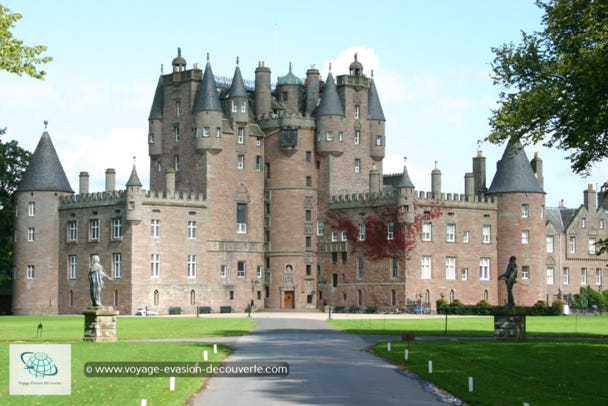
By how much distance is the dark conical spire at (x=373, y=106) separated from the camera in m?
96.2

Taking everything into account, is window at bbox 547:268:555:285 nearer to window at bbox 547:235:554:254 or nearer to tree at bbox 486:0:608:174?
window at bbox 547:235:554:254

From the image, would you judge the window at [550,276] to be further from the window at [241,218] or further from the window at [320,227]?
the window at [241,218]

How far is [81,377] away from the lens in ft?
101

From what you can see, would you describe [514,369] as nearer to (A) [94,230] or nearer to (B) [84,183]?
(A) [94,230]

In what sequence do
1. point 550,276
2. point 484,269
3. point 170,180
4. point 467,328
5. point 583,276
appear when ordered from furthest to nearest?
point 583,276 → point 550,276 → point 484,269 → point 170,180 → point 467,328

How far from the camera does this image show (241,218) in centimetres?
9162

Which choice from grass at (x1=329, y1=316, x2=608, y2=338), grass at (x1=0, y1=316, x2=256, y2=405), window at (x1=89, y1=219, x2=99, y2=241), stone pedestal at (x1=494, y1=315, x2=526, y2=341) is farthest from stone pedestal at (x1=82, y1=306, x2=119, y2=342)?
window at (x1=89, y1=219, x2=99, y2=241)

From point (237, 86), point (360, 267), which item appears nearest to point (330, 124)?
point (237, 86)

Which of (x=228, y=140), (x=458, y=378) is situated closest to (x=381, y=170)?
(x=228, y=140)

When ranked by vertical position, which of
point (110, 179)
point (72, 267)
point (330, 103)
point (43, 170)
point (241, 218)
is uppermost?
point (330, 103)

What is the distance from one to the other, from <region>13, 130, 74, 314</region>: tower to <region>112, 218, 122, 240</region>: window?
5.88 meters

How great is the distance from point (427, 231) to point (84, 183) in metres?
27.7

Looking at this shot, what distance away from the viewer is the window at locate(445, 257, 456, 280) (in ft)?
294

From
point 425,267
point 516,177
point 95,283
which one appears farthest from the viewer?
point 516,177
